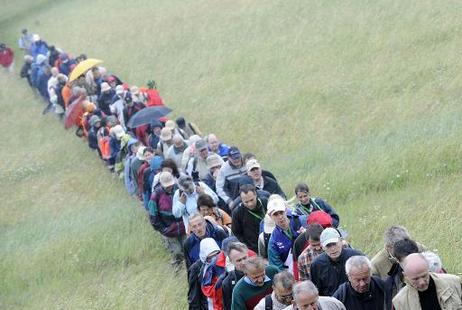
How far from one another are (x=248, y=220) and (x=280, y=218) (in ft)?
4.65

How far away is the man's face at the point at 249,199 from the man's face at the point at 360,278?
3392mm

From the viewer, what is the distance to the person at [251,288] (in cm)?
844

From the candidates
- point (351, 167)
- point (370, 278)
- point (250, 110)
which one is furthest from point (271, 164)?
point (370, 278)

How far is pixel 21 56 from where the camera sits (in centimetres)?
3809

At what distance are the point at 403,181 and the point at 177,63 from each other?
52.7 feet

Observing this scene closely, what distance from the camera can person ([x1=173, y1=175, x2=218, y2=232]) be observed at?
12375 mm

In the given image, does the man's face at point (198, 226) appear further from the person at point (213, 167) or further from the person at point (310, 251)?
the person at point (213, 167)

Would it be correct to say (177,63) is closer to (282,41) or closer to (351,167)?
(282,41)

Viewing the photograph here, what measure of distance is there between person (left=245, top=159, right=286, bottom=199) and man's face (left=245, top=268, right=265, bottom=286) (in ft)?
12.3

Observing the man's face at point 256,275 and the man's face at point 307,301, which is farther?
the man's face at point 256,275

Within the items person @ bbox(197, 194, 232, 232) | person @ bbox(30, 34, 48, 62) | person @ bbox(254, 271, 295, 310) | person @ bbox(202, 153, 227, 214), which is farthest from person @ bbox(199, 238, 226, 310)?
person @ bbox(30, 34, 48, 62)

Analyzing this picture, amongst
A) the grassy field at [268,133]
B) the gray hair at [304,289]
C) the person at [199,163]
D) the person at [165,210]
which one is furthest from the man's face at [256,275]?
the person at [199,163]

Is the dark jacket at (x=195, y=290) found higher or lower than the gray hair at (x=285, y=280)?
lower

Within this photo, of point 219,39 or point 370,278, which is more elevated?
point 370,278
